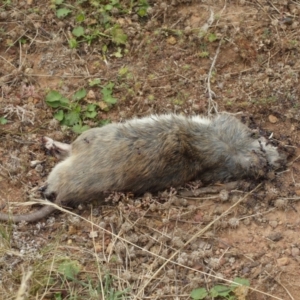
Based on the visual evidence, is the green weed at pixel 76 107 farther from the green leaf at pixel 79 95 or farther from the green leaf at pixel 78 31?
the green leaf at pixel 78 31

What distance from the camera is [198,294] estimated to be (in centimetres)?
419

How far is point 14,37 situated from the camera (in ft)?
19.0

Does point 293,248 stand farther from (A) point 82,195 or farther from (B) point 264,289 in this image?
(A) point 82,195

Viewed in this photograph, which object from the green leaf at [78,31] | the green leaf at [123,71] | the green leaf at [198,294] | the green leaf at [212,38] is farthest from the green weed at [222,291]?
the green leaf at [78,31]

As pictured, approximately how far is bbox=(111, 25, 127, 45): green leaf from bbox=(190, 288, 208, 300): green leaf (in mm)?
2652

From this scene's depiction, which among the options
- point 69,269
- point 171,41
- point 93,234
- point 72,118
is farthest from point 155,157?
point 171,41

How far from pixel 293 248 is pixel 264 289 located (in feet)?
1.41

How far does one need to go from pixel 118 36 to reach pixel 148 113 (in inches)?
35.8

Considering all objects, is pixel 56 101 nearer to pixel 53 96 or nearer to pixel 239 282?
pixel 53 96

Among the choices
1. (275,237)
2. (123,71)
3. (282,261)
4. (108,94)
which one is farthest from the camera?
(123,71)

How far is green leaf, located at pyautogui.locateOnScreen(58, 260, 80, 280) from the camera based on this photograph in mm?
4227

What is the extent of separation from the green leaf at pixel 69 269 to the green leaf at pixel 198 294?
2.83 feet

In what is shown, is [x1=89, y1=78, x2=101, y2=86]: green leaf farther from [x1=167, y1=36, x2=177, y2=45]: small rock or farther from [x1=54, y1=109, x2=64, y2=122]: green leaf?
[x1=167, y1=36, x2=177, y2=45]: small rock

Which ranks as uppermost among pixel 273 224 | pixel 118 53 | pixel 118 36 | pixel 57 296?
pixel 118 36
